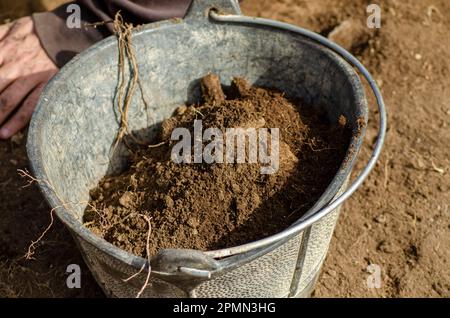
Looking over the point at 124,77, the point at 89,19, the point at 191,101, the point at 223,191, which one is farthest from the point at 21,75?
the point at 223,191

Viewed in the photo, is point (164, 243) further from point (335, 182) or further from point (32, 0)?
point (32, 0)

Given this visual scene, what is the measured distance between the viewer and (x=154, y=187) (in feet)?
5.40

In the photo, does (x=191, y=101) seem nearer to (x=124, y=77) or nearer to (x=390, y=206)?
(x=124, y=77)

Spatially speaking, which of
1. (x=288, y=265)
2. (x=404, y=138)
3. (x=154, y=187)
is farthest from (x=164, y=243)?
(x=404, y=138)

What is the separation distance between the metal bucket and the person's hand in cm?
58

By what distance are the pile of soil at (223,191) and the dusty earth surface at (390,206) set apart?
45 cm

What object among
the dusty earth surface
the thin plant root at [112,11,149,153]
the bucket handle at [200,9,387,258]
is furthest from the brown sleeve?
the dusty earth surface

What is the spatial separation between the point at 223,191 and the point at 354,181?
1.23 feet

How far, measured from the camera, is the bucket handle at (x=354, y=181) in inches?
48.9

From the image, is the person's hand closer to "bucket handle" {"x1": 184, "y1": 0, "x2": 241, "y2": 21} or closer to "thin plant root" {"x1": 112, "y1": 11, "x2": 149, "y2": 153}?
"thin plant root" {"x1": 112, "y1": 11, "x2": 149, "y2": 153}

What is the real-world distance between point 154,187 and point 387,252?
936 millimetres

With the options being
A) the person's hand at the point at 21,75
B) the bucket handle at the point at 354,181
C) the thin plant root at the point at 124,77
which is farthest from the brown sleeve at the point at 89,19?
the bucket handle at the point at 354,181

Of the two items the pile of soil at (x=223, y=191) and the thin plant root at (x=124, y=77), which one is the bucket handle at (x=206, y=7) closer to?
the thin plant root at (x=124, y=77)

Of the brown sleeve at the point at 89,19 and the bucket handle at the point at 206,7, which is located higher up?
the bucket handle at the point at 206,7
